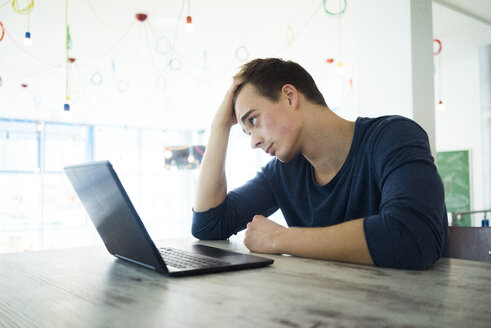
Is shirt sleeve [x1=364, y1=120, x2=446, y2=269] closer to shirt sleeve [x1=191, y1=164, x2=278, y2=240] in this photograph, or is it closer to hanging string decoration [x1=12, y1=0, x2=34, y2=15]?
shirt sleeve [x1=191, y1=164, x2=278, y2=240]

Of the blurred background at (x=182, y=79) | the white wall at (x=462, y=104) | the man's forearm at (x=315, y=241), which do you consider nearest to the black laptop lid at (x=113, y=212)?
the man's forearm at (x=315, y=241)

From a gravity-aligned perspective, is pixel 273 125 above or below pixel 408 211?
above

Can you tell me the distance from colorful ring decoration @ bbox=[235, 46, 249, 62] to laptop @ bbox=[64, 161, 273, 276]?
4.21 m

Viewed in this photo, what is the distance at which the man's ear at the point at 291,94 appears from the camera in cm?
131

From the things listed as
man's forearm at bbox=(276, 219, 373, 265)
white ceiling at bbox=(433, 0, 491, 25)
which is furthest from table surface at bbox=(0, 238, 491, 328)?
white ceiling at bbox=(433, 0, 491, 25)

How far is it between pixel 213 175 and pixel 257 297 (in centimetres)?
83

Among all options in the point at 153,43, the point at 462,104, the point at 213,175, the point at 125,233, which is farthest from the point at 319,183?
the point at 462,104

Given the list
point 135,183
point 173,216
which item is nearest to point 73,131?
point 135,183

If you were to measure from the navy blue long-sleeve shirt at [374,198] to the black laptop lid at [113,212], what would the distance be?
0.43 metres

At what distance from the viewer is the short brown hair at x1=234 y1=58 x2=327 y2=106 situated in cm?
130

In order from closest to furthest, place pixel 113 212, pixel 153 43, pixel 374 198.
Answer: pixel 113 212 < pixel 374 198 < pixel 153 43

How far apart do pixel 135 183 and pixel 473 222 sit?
752 centimetres

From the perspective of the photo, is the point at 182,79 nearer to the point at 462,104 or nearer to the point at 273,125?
the point at 462,104

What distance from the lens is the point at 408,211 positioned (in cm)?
87
